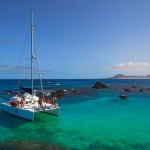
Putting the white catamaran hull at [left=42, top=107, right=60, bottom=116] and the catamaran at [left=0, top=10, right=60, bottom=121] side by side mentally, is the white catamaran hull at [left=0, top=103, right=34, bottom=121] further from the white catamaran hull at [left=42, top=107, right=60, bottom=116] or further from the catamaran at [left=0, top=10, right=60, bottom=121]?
the white catamaran hull at [left=42, top=107, right=60, bottom=116]

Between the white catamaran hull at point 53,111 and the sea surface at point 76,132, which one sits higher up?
the white catamaran hull at point 53,111

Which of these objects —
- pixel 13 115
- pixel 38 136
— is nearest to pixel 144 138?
pixel 38 136

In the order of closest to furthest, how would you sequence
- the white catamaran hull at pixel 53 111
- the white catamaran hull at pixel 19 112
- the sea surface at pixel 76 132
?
1. the sea surface at pixel 76 132
2. the white catamaran hull at pixel 19 112
3. the white catamaran hull at pixel 53 111

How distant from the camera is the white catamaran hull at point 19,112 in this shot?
1013 inches

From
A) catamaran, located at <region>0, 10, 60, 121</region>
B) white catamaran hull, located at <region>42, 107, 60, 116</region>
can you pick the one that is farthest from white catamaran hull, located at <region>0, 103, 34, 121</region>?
white catamaran hull, located at <region>42, 107, 60, 116</region>

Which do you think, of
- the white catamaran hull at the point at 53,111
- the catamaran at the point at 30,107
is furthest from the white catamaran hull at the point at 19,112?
the white catamaran hull at the point at 53,111

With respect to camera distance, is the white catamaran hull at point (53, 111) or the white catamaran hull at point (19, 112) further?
the white catamaran hull at point (53, 111)

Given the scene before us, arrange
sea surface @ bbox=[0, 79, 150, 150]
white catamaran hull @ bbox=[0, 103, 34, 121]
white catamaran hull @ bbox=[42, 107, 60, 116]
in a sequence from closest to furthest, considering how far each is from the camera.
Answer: sea surface @ bbox=[0, 79, 150, 150] < white catamaran hull @ bbox=[0, 103, 34, 121] < white catamaran hull @ bbox=[42, 107, 60, 116]

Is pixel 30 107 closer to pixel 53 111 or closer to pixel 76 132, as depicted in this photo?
pixel 53 111

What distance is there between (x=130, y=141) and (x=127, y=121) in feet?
26.2

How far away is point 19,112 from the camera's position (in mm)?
27344

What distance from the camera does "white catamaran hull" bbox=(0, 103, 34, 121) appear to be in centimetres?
2573

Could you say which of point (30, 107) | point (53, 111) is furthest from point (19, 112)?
point (53, 111)

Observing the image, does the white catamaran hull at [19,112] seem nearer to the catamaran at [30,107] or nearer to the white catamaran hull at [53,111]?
the catamaran at [30,107]
